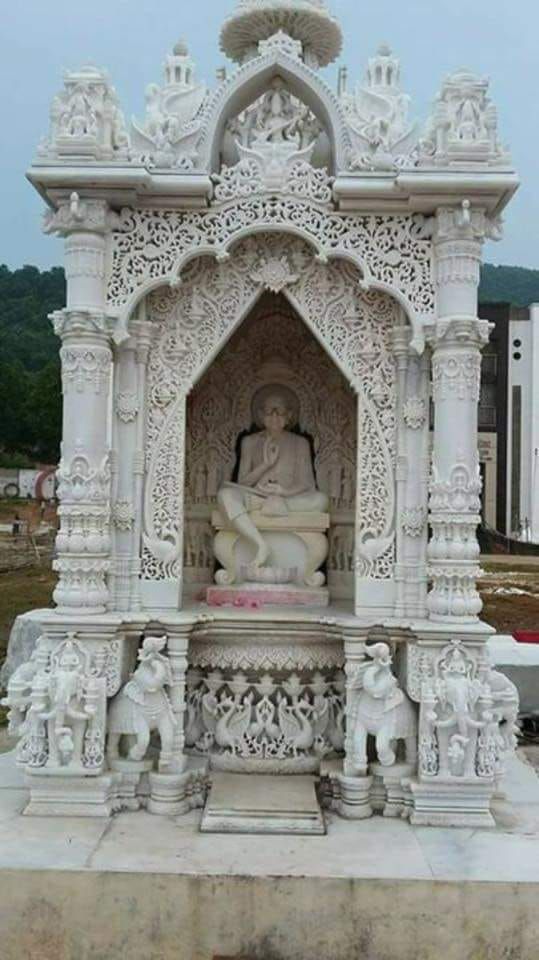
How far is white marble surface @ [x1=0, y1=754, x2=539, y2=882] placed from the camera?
14.1ft

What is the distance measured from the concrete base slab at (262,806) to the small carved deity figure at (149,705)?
41 centimetres

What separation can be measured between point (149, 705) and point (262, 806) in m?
0.86

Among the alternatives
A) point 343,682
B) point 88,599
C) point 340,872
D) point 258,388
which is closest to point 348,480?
point 258,388

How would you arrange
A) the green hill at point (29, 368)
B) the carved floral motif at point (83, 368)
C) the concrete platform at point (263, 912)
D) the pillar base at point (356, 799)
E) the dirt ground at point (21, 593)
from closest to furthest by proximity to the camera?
1. the concrete platform at point (263, 912)
2. the pillar base at point (356, 799)
3. the carved floral motif at point (83, 368)
4. the dirt ground at point (21, 593)
5. the green hill at point (29, 368)

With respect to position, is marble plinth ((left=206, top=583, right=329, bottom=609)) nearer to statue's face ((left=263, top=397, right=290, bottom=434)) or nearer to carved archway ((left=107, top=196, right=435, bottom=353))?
statue's face ((left=263, top=397, right=290, bottom=434))

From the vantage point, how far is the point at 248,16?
20.1 ft

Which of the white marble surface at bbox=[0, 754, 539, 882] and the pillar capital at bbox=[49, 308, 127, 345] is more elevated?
the pillar capital at bbox=[49, 308, 127, 345]

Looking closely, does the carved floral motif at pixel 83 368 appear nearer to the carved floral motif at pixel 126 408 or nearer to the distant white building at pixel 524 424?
the carved floral motif at pixel 126 408

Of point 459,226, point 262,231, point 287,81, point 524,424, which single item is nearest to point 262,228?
point 262,231

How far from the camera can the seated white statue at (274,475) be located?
21.3ft

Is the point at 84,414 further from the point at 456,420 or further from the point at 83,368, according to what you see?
the point at 456,420

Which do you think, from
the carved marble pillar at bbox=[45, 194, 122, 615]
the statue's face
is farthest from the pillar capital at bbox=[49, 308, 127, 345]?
the statue's face

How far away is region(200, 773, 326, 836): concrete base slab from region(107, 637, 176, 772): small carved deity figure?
0.41 meters

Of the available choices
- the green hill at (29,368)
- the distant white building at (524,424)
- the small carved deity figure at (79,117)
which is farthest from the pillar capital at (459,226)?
the green hill at (29,368)
